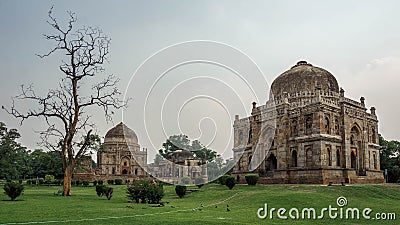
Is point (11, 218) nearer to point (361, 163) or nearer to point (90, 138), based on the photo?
point (90, 138)

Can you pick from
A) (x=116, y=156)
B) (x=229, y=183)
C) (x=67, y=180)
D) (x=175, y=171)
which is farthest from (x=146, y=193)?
(x=116, y=156)

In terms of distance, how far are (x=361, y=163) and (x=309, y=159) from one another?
22.9 ft

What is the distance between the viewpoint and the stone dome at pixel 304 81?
39344 mm

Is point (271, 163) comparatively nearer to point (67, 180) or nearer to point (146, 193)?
point (67, 180)

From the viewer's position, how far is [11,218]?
14.1 m

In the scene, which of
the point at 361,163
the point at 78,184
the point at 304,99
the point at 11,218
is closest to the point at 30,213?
the point at 11,218

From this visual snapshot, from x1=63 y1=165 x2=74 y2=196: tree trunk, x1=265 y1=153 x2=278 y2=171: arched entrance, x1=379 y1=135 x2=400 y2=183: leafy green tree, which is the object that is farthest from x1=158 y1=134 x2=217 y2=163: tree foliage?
x1=379 y1=135 x2=400 y2=183: leafy green tree

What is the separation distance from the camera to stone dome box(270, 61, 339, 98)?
3934cm

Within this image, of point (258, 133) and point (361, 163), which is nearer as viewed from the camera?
point (361, 163)

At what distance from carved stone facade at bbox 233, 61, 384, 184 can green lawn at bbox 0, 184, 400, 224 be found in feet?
A: 18.7

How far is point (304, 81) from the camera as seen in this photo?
130ft

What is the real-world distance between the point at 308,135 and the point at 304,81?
7136 millimetres

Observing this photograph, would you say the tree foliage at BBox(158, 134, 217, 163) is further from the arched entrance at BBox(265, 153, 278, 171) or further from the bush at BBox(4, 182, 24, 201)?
the arched entrance at BBox(265, 153, 278, 171)

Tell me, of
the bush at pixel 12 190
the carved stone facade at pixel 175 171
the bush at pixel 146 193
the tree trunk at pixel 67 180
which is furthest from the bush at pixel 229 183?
the bush at pixel 12 190
